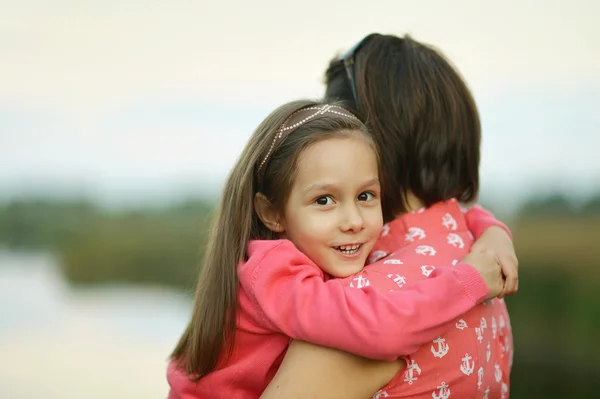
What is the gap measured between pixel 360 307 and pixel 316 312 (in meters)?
0.10

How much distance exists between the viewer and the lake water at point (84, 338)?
22.2 feet

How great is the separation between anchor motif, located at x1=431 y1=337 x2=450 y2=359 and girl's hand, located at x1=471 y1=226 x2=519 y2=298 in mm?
223

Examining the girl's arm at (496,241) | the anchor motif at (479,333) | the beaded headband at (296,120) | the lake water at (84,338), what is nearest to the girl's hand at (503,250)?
the girl's arm at (496,241)

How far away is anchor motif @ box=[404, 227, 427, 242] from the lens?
1807 millimetres

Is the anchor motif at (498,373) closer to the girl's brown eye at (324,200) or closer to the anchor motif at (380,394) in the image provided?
the anchor motif at (380,394)

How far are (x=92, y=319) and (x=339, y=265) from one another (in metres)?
9.40

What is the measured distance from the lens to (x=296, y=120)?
190 centimetres

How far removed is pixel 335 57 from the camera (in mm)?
2209

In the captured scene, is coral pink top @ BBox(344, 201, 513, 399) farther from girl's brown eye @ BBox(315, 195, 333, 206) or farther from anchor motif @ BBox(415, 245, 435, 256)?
girl's brown eye @ BBox(315, 195, 333, 206)

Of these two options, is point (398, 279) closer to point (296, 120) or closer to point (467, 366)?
point (467, 366)

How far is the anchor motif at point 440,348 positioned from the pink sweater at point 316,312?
5cm

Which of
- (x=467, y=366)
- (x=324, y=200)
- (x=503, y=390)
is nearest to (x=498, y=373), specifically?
(x=503, y=390)

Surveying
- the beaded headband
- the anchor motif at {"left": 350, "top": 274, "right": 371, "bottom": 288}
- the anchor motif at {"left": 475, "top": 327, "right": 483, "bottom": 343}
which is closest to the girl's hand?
the anchor motif at {"left": 475, "top": 327, "right": 483, "bottom": 343}

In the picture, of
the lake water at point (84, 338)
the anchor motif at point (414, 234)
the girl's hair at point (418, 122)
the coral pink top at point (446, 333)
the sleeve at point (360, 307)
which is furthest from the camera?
the lake water at point (84, 338)
